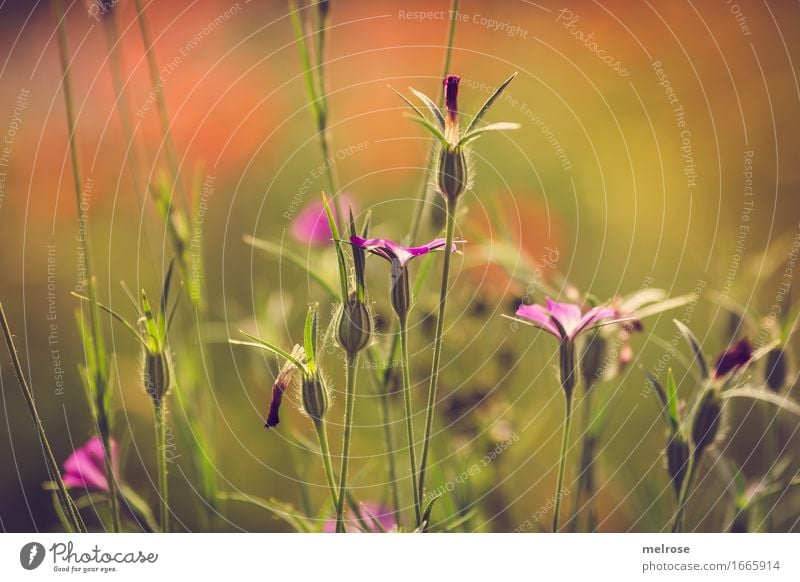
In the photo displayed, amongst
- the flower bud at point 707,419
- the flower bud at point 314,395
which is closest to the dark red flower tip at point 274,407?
the flower bud at point 314,395

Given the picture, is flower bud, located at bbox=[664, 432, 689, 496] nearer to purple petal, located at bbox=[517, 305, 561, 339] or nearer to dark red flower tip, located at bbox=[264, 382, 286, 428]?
purple petal, located at bbox=[517, 305, 561, 339]

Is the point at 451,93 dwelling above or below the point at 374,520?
above

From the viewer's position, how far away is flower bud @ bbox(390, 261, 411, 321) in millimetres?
412

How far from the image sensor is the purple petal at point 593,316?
0.43 metres

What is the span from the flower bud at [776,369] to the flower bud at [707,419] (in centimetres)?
9

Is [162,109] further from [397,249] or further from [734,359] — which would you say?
[734,359]

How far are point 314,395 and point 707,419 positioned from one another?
249 mm

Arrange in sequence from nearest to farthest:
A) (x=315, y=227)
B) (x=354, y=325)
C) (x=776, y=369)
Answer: (x=354, y=325) → (x=776, y=369) → (x=315, y=227)

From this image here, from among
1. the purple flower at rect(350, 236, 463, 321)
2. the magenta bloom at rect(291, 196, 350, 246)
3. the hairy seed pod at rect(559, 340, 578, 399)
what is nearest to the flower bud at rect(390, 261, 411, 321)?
the purple flower at rect(350, 236, 463, 321)

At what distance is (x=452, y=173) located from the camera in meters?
0.40
